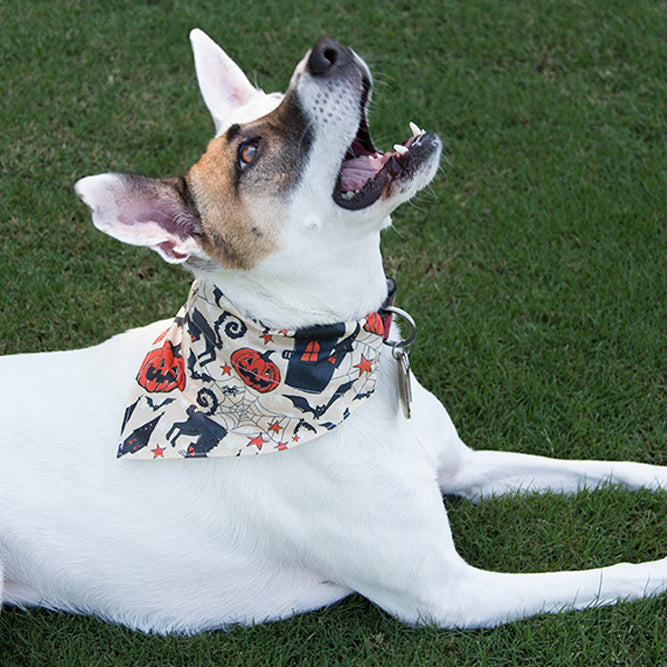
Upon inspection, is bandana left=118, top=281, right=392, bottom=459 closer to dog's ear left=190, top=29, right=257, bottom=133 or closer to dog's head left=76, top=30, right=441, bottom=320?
dog's head left=76, top=30, right=441, bottom=320

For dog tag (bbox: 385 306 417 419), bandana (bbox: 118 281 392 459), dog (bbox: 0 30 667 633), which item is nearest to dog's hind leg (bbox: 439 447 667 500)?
dog (bbox: 0 30 667 633)

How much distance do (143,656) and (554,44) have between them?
5.73m

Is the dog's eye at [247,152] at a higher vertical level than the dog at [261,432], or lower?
higher

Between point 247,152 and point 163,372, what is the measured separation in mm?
977

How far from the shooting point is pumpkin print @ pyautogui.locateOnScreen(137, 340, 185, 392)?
127 inches

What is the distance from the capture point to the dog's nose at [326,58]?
114 inches

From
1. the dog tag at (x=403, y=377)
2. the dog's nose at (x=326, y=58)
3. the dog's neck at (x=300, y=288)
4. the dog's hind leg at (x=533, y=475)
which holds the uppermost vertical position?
the dog's nose at (x=326, y=58)

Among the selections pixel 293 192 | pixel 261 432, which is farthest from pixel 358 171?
pixel 261 432

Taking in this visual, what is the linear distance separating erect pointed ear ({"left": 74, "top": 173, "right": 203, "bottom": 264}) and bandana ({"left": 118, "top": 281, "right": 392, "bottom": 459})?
0.25 metres

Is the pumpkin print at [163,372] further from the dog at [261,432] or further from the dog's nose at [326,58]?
the dog's nose at [326,58]

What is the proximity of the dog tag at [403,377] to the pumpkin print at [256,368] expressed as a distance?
0.52 meters

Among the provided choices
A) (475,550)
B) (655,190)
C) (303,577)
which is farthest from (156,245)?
(655,190)

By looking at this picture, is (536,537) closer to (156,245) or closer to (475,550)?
(475,550)

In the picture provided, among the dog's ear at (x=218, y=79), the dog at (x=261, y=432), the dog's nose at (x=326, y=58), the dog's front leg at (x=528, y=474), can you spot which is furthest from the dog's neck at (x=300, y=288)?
the dog's front leg at (x=528, y=474)
